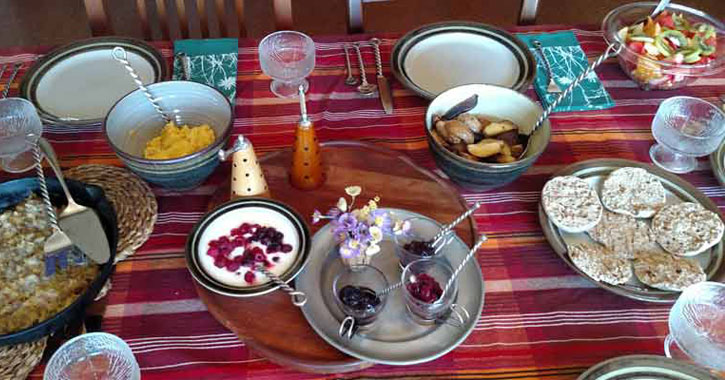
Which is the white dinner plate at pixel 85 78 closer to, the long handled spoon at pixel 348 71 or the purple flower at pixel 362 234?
the long handled spoon at pixel 348 71

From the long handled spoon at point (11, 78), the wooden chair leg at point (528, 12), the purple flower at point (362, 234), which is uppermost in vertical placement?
the wooden chair leg at point (528, 12)

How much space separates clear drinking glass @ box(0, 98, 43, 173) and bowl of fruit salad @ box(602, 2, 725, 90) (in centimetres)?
117

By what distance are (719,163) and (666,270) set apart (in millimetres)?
325

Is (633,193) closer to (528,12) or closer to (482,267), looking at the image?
(482,267)

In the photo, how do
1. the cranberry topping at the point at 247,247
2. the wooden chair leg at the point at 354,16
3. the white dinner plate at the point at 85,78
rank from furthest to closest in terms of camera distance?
the wooden chair leg at the point at 354,16
the white dinner plate at the point at 85,78
the cranberry topping at the point at 247,247

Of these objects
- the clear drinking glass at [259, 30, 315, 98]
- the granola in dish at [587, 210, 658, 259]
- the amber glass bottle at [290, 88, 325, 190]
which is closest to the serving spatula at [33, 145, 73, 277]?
the amber glass bottle at [290, 88, 325, 190]

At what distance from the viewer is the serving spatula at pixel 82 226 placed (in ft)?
3.01

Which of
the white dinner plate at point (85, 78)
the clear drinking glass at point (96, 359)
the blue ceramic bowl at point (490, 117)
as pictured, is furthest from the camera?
the white dinner plate at point (85, 78)

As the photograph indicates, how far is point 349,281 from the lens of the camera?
0.91 metres

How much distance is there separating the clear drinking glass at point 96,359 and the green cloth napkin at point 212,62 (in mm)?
578

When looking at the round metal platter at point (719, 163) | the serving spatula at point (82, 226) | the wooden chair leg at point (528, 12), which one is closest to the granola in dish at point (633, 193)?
the round metal platter at point (719, 163)

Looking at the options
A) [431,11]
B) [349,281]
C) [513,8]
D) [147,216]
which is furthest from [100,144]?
[513,8]

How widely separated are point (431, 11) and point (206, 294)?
2.19m

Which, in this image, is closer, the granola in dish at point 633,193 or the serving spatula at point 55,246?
the serving spatula at point 55,246
